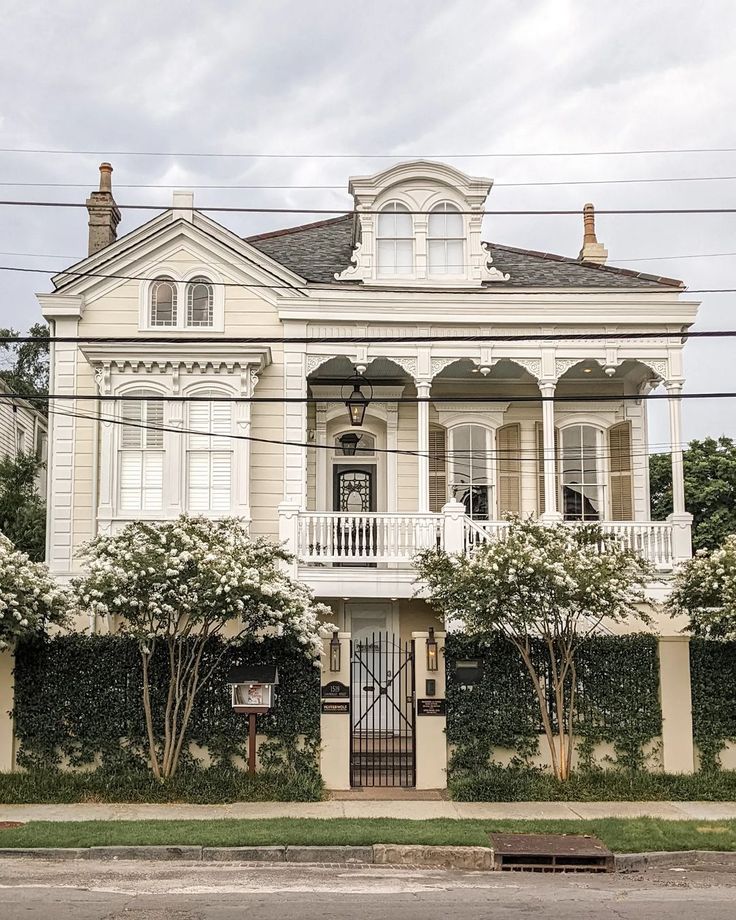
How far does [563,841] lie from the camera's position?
1198cm

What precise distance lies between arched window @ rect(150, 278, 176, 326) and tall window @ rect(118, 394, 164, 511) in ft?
5.93

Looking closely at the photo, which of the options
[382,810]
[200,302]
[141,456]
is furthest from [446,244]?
[382,810]

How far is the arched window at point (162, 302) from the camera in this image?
20.9 m

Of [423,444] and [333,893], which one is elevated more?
[423,444]

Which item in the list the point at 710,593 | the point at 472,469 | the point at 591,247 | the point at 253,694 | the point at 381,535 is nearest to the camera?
the point at 253,694

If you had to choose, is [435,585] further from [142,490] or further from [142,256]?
[142,256]

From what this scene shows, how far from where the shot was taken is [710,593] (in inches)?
600

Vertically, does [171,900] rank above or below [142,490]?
below

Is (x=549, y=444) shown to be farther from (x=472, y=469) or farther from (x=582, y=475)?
(x=472, y=469)

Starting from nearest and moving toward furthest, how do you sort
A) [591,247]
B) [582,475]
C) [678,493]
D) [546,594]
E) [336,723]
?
1. [546,594]
2. [336,723]
3. [678,493]
4. [582,475]
5. [591,247]

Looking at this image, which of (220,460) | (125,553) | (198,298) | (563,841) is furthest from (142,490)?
(563,841)

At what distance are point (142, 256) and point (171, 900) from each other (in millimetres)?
13931

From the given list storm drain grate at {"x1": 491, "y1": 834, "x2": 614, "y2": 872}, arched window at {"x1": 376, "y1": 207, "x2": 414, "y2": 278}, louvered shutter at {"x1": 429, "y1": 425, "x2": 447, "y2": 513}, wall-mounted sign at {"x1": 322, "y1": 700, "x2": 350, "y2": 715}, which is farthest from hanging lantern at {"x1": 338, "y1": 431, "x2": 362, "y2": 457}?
storm drain grate at {"x1": 491, "y1": 834, "x2": 614, "y2": 872}

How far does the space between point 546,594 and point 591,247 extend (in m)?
13.2
